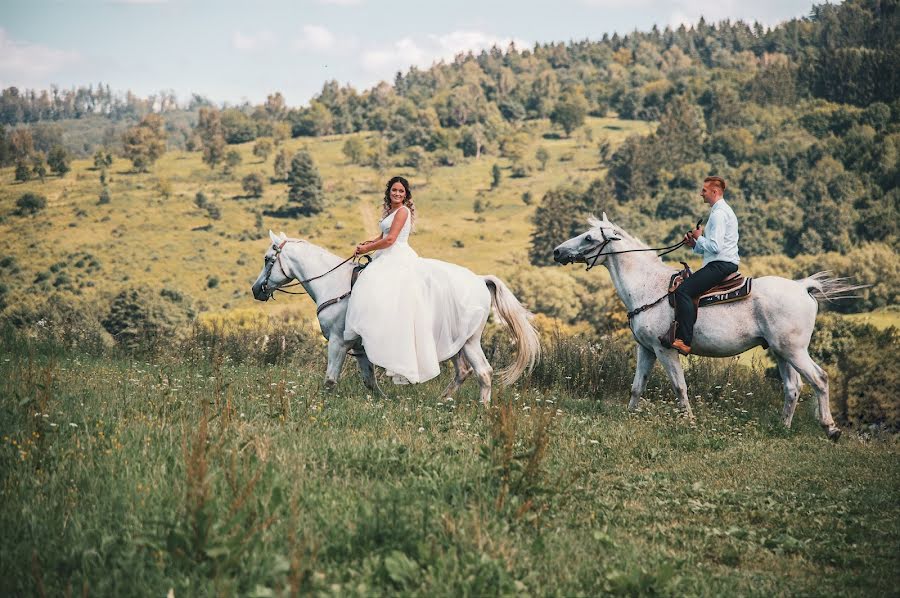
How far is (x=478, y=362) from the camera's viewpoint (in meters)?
10.9

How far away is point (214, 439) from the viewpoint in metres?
6.93

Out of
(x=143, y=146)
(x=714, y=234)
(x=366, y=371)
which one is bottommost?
(x=366, y=371)

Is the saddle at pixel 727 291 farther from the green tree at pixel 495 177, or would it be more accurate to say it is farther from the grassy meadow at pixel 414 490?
the green tree at pixel 495 177

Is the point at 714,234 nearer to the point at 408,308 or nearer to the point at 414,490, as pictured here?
the point at 408,308

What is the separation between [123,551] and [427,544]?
1762mm

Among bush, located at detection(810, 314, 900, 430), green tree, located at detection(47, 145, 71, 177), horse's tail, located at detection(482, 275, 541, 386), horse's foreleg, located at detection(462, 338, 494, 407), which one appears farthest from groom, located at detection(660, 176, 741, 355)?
A: green tree, located at detection(47, 145, 71, 177)

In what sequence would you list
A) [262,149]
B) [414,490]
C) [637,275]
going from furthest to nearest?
[262,149]
[637,275]
[414,490]

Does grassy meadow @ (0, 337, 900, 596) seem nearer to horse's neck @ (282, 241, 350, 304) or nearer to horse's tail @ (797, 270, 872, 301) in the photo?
horse's neck @ (282, 241, 350, 304)

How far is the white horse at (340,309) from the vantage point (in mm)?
10875

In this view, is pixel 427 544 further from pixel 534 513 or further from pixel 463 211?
pixel 463 211

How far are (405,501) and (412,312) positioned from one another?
4.68 metres

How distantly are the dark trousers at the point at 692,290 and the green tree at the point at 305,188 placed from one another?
401 ft

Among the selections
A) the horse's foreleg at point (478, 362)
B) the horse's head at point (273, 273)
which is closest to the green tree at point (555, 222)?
the horse's head at point (273, 273)

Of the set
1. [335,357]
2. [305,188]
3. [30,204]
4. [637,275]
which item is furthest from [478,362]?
[30,204]
